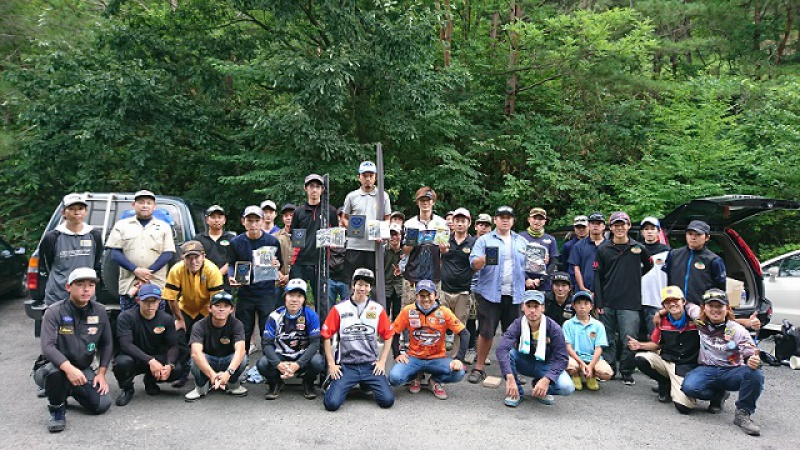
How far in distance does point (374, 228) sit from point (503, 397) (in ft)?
7.30

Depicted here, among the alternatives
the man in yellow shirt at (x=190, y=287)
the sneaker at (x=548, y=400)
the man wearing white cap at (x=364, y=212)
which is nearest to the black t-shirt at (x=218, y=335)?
the man in yellow shirt at (x=190, y=287)

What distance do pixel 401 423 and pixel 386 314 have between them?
1.22 metres

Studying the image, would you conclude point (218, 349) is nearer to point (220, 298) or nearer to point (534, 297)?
Answer: point (220, 298)

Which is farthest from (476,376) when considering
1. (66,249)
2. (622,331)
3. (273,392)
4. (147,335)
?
(66,249)

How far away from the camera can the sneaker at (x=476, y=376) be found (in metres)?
5.68

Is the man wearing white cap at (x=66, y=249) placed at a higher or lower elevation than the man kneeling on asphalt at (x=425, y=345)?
higher

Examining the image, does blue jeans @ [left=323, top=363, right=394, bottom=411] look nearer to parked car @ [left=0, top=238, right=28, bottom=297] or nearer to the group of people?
the group of people

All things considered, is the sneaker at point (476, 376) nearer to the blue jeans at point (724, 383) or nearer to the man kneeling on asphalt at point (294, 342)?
the man kneeling on asphalt at point (294, 342)

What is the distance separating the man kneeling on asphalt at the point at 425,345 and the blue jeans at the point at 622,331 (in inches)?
71.0

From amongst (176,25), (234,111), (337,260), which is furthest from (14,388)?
(176,25)

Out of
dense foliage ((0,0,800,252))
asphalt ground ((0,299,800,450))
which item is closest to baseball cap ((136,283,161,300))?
asphalt ground ((0,299,800,450))

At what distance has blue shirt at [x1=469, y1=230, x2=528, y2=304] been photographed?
19.1ft

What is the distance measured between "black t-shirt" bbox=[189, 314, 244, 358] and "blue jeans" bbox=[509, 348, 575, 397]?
276 cm

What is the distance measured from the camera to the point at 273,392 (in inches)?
202
